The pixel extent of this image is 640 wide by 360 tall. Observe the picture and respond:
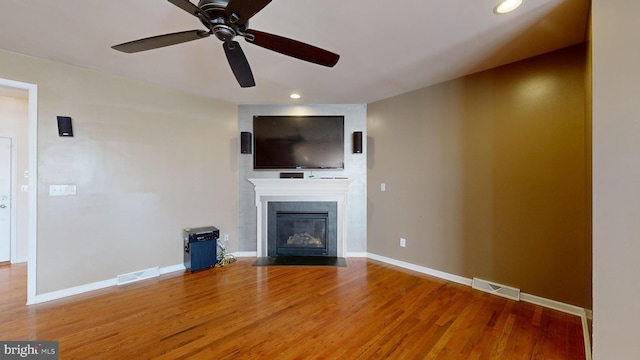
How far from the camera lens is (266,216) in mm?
3957

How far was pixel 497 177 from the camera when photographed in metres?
2.74

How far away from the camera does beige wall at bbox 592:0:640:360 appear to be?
1414 mm

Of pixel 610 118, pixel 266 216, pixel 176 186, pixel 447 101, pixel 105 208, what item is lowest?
pixel 266 216

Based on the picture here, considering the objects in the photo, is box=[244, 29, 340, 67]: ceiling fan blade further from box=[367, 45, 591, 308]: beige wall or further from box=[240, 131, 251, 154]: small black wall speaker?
box=[240, 131, 251, 154]: small black wall speaker

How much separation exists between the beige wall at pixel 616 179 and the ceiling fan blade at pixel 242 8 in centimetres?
202

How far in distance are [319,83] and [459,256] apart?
2.77 metres

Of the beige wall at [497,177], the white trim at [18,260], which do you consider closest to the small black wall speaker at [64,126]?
the white trim at [18,260]

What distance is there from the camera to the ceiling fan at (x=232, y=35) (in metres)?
1.27

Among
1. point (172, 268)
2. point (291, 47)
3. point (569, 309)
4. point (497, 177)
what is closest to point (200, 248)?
point (172, 268)

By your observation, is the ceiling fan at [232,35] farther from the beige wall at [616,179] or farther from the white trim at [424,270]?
the white trim at [424,270]

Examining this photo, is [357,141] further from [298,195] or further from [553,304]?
[553,304]

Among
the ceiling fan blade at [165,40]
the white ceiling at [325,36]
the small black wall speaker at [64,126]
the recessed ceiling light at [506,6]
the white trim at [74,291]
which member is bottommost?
the white trim at [74,291]

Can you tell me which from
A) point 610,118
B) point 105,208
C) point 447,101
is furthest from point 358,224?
point 105,208

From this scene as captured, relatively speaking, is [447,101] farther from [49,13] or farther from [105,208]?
[105,208]
